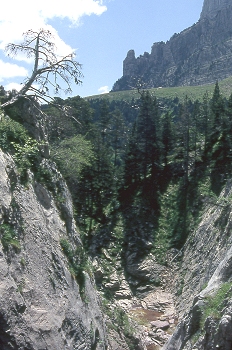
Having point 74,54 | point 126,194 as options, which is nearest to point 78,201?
point 126,194

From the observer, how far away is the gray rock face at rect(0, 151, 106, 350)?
358 inches

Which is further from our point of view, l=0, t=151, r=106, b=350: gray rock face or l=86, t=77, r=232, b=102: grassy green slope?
l=86, t=77, r=232, b=102: grassy green slope

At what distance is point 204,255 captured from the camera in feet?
87.8

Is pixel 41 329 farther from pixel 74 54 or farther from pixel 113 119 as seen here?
pixel 113 119

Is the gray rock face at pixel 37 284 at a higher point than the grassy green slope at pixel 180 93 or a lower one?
lower

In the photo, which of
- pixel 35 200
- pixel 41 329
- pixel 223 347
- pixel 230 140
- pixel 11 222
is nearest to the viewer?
pixel 223 347

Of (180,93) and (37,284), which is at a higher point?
(180,93)

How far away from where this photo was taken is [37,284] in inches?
420

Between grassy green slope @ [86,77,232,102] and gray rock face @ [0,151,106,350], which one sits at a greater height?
grassy green slope @ [86,77,232,102]

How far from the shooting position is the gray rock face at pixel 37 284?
9086mm

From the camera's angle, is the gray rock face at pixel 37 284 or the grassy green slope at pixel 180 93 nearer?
the gray rock face at pixel 37 284

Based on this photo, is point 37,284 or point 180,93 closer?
point 37,284

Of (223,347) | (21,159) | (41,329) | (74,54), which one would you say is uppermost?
(74,54)

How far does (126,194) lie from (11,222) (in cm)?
3578
